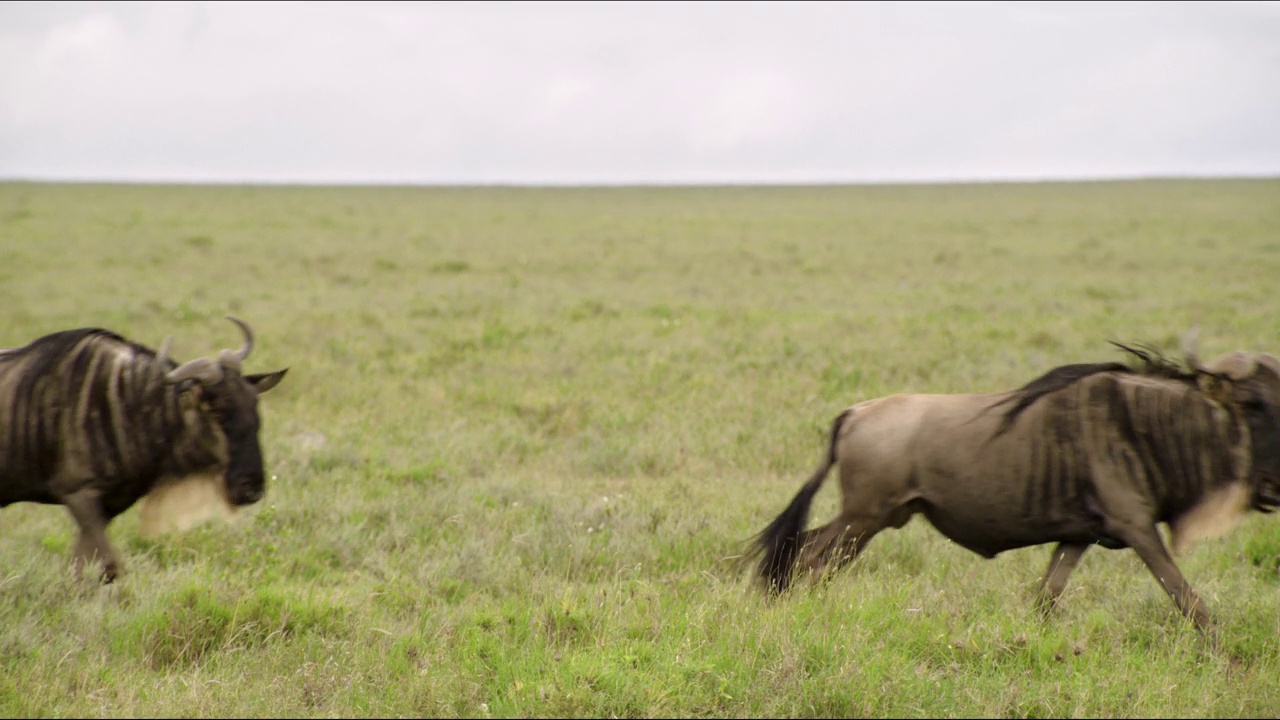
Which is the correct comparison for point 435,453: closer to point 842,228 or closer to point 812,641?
point 812,641

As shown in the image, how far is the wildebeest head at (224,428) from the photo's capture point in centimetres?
510

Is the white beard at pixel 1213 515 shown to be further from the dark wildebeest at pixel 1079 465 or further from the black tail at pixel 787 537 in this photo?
the black tail at pixel 787 537

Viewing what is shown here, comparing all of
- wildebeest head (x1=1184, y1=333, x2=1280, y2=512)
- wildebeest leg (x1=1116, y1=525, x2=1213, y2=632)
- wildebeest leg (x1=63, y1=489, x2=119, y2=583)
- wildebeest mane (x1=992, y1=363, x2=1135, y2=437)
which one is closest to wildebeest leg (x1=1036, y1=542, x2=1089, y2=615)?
wildebeest leg (x1=1116, y1=525, x2=1213, y2=632)

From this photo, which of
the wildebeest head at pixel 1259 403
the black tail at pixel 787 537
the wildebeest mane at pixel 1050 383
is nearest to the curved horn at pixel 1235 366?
the wildebeest head at pixel 1259 403

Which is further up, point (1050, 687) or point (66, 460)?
point (66, 460)

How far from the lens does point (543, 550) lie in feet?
19.7

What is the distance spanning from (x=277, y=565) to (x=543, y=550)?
1486 millimetres

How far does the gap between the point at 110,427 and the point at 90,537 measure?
534mm

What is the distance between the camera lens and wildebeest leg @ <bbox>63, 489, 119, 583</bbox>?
15.8 feet

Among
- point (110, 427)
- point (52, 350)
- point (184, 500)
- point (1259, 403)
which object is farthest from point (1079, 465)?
point (52, 350)

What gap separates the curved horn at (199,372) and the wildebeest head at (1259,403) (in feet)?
15.2

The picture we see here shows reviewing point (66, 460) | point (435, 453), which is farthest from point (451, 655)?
point (435, 453)

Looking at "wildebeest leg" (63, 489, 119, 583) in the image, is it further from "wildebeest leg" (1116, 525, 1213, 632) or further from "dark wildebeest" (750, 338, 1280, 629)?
"wildebeest leg" (1116, 525, 1213, 632)

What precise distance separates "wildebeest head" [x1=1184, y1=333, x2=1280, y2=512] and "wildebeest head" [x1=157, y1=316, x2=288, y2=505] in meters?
4.51
